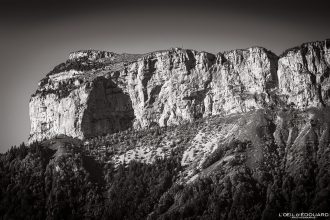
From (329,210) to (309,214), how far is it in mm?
5946

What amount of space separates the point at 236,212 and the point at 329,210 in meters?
27.6

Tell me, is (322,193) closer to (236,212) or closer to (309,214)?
(309,214)

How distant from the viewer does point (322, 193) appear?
19925 cm

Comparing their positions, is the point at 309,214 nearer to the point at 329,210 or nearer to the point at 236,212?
the point at 329,210

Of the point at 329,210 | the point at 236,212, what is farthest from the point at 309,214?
the point at 236,212

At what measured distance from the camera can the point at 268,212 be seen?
196125 mm

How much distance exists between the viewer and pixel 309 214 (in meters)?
191

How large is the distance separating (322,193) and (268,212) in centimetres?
1797

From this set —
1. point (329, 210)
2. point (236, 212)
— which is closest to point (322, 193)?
point (329, 210)

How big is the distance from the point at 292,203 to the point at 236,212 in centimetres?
1707

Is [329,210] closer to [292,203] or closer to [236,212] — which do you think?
[292,203]

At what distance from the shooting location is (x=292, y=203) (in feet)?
650

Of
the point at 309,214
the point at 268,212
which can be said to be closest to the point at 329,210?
the point at 309,214

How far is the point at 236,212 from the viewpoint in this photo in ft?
656
